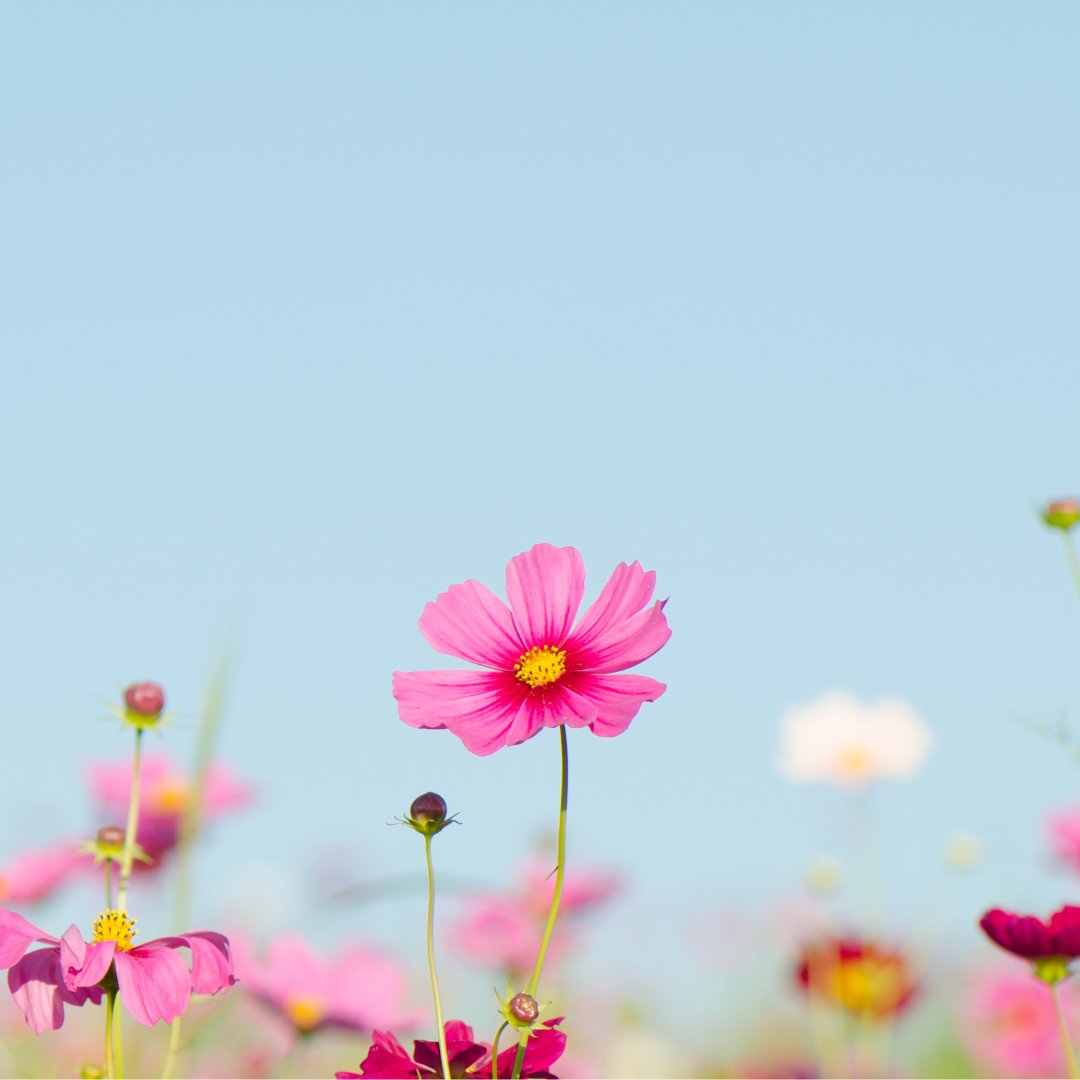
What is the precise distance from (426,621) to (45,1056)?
1.73m

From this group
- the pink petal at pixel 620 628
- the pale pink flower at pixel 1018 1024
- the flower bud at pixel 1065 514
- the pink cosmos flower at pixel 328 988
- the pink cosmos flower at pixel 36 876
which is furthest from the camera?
the pale pink flower at pixel 1018 1024

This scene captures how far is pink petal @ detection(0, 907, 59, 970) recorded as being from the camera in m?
0.61

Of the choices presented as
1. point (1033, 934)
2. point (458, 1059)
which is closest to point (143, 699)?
point (458, 1059)

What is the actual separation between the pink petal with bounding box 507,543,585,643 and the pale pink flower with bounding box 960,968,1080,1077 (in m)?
1.85

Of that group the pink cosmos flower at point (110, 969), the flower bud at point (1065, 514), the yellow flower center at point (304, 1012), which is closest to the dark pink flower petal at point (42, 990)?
the pink cosmos flower at point (110, 969)

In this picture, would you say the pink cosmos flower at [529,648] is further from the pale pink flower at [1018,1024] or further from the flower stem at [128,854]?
the pale pink flower at [1018,1024]

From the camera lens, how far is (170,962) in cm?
64

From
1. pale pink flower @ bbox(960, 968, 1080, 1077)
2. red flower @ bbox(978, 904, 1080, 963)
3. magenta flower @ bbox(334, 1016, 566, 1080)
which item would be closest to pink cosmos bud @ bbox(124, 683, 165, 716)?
magenta flower @ bbox(334, 1016, 566, 1080)

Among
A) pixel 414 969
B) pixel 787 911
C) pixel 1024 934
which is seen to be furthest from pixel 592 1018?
pixel 1024 934

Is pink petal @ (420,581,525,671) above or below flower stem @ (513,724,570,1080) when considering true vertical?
above

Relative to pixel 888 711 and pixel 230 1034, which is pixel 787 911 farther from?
pixel 230 1034

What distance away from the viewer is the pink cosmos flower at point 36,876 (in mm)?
2053

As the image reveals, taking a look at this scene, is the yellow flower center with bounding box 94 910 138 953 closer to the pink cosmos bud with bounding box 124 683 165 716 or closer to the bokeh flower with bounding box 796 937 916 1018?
the pink cosmos bud with bounding box 124 683 165 716

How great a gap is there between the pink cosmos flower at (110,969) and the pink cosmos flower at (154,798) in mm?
1183
